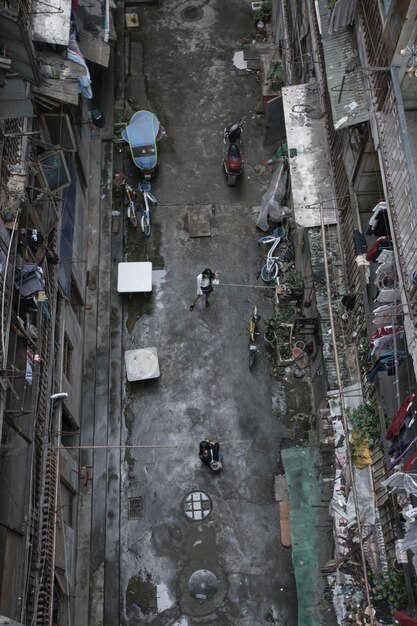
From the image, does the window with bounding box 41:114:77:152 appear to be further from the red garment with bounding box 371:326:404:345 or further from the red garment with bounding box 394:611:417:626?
the red garment with bounding box 394:611:417:626

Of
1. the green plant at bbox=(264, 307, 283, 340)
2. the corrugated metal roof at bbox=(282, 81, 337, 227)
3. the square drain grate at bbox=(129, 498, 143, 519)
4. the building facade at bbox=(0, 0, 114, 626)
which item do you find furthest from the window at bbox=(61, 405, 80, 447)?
the corrugated metal roof at bbox=(282, 81, 337, 227)

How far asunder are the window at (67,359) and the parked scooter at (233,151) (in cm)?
1232

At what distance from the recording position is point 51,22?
2286 centimetres

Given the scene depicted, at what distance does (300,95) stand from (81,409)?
15806 millimetres

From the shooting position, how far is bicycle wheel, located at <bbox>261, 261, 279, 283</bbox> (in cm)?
2909

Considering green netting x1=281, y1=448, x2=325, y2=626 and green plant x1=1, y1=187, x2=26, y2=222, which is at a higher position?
green plant x1=1, y1=187, x2=26, y2=222

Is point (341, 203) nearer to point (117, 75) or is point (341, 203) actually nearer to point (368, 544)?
point (368, 544)

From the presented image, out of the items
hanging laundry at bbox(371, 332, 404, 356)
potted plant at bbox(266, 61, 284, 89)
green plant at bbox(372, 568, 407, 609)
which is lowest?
green plant at bbox(372, 568, 407, 609)

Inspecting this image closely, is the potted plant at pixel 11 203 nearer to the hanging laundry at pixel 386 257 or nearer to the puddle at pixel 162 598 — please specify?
the hanging laundry at pixel 386 257

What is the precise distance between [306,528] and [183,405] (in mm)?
A: 8156

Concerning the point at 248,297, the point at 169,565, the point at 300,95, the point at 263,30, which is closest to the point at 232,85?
the point at 263,30

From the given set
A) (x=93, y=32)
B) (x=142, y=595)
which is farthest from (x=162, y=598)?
(x=93, y=32)

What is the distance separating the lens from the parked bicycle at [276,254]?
95.6 feet

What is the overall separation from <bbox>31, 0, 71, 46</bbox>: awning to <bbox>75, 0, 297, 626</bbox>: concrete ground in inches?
367
